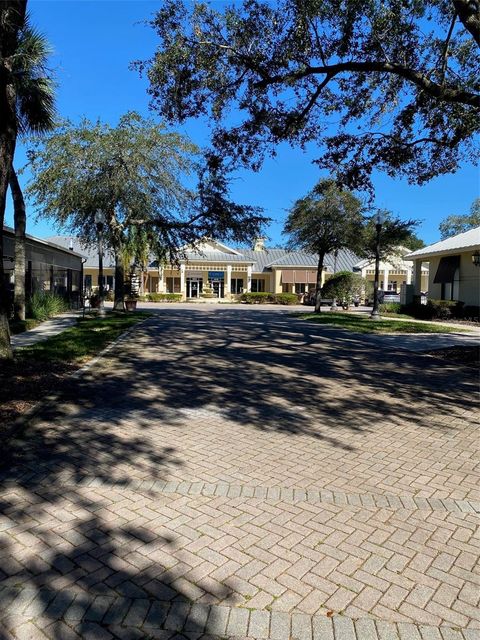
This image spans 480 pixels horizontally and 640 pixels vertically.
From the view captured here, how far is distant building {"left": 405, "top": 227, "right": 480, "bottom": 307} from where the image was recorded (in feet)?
81.9

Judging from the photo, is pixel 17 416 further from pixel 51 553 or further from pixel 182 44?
pixel 182 44

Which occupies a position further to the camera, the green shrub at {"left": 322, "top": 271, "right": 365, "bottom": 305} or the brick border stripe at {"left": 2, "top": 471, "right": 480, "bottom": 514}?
the green shrub at {"left": 322, "top": 271, "right": 365, "bottom": 305}

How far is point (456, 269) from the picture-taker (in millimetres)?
26828

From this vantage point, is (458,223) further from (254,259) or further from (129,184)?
(129,184)

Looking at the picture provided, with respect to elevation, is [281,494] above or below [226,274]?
below

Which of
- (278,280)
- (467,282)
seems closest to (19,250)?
(467,282)

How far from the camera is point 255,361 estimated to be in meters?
10.4

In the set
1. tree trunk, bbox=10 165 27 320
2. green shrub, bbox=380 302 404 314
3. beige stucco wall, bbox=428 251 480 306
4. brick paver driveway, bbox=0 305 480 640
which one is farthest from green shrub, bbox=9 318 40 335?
green shrub, bbox=380 302 404 314

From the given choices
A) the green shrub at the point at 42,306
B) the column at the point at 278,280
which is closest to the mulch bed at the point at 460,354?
the green shrub at the point at 42,306

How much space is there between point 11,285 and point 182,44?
11792mm

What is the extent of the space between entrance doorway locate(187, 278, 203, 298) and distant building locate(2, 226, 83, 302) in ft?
75.5

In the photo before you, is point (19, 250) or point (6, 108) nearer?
point (6, 108)

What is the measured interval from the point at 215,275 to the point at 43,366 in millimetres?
44283

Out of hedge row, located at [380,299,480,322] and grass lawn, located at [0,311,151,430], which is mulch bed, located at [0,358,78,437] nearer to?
grass lawn, located at [0,311,151,430]
